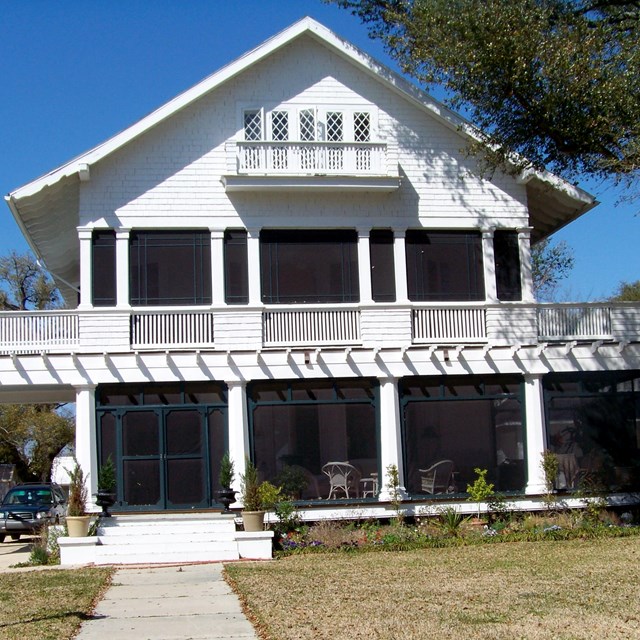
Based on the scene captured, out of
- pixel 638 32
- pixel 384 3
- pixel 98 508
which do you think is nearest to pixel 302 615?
pixel 98 508

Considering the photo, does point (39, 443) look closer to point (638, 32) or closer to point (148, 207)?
point (148, 207)

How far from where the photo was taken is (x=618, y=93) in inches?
691

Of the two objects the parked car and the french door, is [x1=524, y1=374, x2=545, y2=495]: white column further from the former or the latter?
the parked car

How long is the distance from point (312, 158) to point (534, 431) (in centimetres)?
756

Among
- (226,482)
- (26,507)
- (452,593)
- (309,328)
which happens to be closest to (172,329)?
(309,328)

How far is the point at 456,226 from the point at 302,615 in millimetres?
12667

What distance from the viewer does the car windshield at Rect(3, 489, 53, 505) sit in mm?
30859

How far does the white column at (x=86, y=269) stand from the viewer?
21.2 metres

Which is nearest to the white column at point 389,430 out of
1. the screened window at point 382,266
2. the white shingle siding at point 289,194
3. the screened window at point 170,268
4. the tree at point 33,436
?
the screened window at point 382,266

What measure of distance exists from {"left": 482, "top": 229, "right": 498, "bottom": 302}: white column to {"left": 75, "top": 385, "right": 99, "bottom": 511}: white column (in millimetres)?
8769

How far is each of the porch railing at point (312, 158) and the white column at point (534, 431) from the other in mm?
5643

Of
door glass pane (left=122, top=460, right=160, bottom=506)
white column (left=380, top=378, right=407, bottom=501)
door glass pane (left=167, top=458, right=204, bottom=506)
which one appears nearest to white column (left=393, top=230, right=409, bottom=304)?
white column (left=380, top=378, right=407, bottom=501)

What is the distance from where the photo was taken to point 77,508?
62.3ft

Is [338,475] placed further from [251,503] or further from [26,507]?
[26,507]
